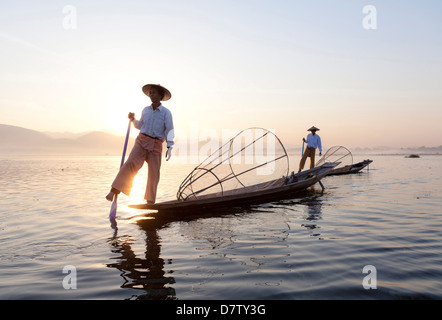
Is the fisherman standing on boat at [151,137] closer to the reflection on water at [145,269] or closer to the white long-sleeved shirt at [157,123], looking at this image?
the white long-sleeved shirt at [157,123]

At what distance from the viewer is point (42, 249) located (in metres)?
4.76

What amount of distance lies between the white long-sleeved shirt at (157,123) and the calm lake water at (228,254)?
193 centimetres

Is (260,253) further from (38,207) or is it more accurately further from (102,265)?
(38,207)

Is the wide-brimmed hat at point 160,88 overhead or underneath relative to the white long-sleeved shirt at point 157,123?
overhead

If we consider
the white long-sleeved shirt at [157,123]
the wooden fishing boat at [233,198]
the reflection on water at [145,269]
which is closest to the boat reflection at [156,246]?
the reflection on water at [145,269]

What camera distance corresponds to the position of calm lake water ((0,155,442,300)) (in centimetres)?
318

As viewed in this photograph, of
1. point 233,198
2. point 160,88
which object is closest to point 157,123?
point 160,88

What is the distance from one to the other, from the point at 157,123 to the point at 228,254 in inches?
143

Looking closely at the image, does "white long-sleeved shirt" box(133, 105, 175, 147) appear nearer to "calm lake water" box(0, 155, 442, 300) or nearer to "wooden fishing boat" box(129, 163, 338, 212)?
"wooden fishing boat" box(129, 163, 338, 212)

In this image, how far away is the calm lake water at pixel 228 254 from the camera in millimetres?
3182

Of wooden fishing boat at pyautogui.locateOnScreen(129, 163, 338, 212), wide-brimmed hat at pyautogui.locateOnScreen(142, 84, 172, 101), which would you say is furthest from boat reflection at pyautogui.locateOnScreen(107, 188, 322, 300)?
wide-brimmed hat at pyautogui.locateOnScreen(142, 84, 172, 101)

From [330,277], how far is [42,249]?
4.15 metres
